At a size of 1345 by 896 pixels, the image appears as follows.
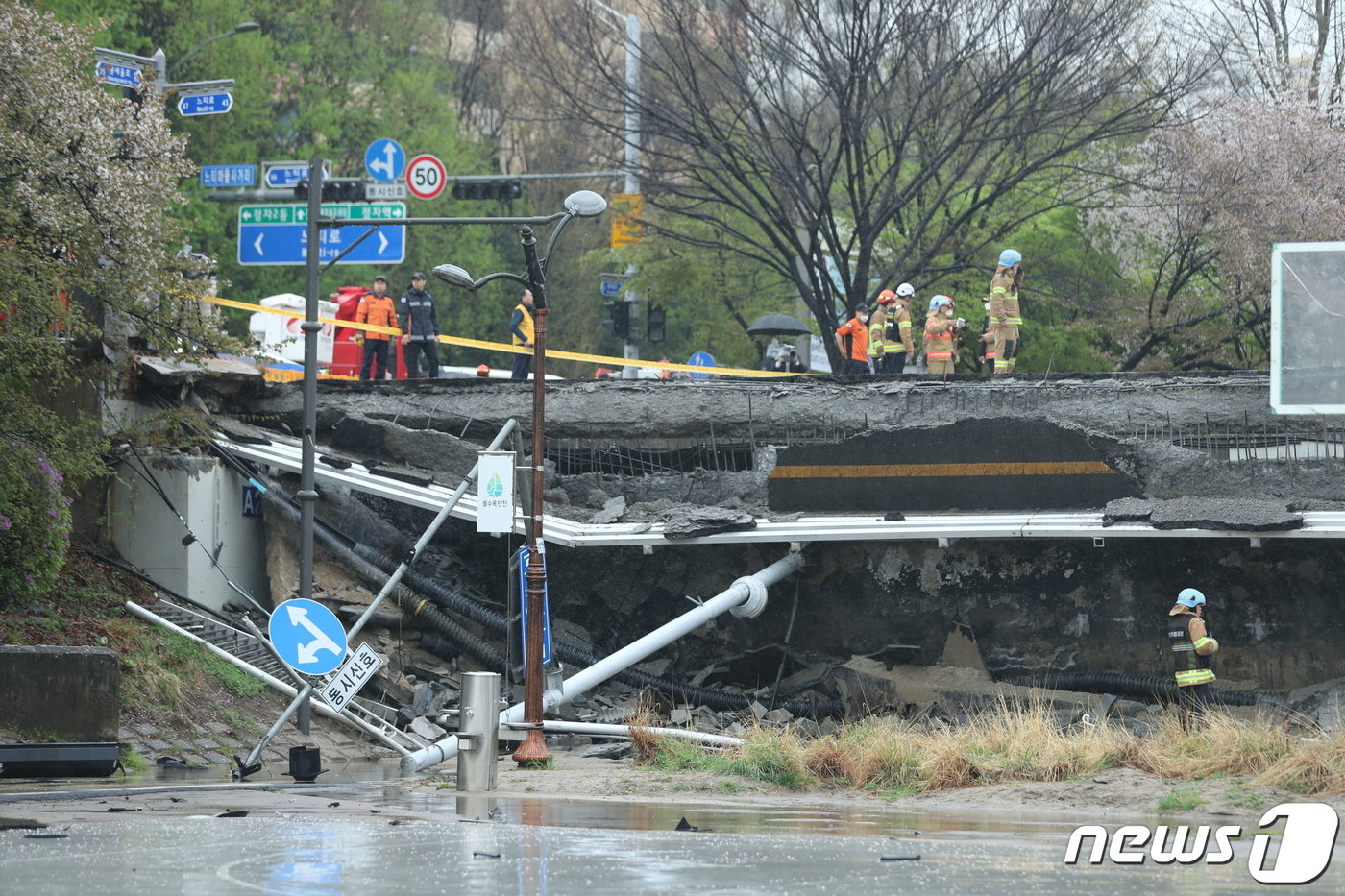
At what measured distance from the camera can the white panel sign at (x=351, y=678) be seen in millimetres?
14977

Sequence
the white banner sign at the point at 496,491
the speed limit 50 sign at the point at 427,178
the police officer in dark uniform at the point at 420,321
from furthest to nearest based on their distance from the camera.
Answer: the police officer in dark uniform at the point at 420,321, the speed limit 50 sign at the point at 427,178, the white banner sign at the point at 496,491

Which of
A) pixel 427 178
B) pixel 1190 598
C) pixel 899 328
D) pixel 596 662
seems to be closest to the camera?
pixel 1190 598

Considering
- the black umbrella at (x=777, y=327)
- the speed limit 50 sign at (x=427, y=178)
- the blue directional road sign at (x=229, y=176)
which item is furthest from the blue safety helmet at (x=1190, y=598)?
the black umbrella at (x=777, y=327)

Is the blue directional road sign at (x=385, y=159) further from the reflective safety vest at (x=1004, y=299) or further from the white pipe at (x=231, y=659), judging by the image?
the reflective safety vest at (x=1004, y=299)

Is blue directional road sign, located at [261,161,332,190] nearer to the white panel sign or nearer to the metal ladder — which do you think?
the metal ladder

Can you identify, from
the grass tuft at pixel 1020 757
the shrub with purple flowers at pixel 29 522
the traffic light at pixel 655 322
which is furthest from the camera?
the traffic light at pixel 655 322

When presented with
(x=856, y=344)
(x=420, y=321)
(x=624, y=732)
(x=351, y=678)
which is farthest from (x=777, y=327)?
(x=351, y=678)

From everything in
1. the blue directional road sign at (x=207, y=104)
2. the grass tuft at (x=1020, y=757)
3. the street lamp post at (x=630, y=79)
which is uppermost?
the street lamp post at (x=630, y=79)

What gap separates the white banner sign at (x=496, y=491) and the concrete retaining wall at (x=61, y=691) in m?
3.91

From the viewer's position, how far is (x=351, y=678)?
15.0 metres

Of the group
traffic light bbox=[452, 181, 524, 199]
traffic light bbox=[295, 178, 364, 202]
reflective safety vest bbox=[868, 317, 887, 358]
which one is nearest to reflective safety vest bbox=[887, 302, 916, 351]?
reflective safety vest bbox=[868, 317, 887, 358]

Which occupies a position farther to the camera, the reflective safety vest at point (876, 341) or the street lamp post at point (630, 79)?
the street lamp post at point (630, 79)

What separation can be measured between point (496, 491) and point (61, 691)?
4.65 m

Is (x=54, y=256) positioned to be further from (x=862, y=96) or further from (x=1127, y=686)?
(x=862, y=96)
